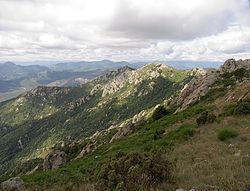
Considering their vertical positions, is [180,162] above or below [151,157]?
below

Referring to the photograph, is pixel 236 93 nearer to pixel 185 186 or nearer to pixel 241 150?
pixel 241 150

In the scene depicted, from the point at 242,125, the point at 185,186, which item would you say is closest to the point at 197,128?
the point at 242,125

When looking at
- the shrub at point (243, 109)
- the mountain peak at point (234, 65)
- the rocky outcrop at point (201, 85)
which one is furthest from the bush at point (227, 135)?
the mountain peak at point (234, 65)

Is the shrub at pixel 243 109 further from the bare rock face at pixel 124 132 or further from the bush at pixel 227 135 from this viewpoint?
the bare rock face at pixel 124 132

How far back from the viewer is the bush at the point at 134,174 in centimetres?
1351

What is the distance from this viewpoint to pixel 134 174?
13742mm

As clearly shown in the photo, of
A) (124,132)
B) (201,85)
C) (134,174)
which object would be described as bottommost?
(124,132)

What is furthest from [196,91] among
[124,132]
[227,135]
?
[227,135]

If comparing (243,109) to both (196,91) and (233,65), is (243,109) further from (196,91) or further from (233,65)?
(233,65)

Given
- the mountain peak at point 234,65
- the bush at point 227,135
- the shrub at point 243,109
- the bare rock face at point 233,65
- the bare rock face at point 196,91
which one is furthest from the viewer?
the mountain peak at point 234,65

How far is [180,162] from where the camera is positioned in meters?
19.6

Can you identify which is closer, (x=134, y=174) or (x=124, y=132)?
(x=134, y=174)

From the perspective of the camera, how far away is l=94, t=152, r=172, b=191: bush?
1351 cm

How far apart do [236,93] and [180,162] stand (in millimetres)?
32987
